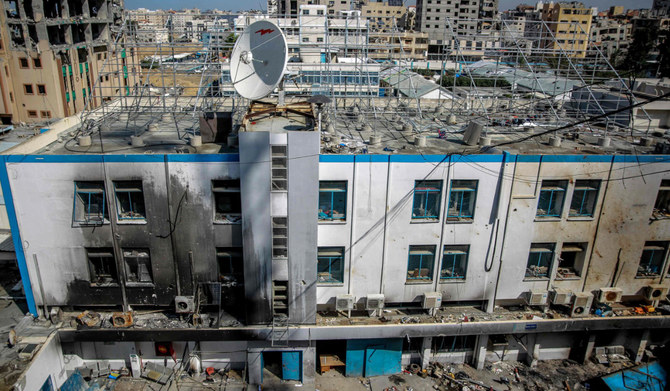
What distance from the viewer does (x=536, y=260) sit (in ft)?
57.7

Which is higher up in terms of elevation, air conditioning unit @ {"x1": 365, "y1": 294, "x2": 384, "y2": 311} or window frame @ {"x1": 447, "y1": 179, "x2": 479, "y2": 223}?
window frame @ {"x1": 447, "y1": 179, "x2": 479, "y2": 223}

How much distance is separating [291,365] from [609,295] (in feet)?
40.6

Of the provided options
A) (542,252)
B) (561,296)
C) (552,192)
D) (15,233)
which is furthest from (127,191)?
(561,296)

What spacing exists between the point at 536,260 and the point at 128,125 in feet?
56.9

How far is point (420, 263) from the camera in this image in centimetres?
1702

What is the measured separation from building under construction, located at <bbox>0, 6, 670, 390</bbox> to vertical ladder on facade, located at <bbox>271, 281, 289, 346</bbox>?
2.7 inches

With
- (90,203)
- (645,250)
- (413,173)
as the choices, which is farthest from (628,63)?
(90,203)

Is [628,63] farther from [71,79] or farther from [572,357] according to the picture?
[71,79]

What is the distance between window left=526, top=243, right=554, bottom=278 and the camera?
56.9 feet

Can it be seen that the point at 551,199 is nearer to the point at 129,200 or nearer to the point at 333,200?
the point at 333,200

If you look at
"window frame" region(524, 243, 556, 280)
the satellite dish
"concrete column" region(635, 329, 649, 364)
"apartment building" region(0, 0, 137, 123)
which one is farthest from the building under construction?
"apartment building" region(0, 0, 137, 123)

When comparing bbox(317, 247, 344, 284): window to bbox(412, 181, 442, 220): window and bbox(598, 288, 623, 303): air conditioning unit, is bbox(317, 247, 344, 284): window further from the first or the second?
bbox(598, 288, 623, 303): air conditioning unit

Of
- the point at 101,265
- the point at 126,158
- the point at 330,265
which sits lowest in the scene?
the point at 330,265

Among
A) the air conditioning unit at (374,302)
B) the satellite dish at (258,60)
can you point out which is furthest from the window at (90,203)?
the air conditioning unit at (374,302)
